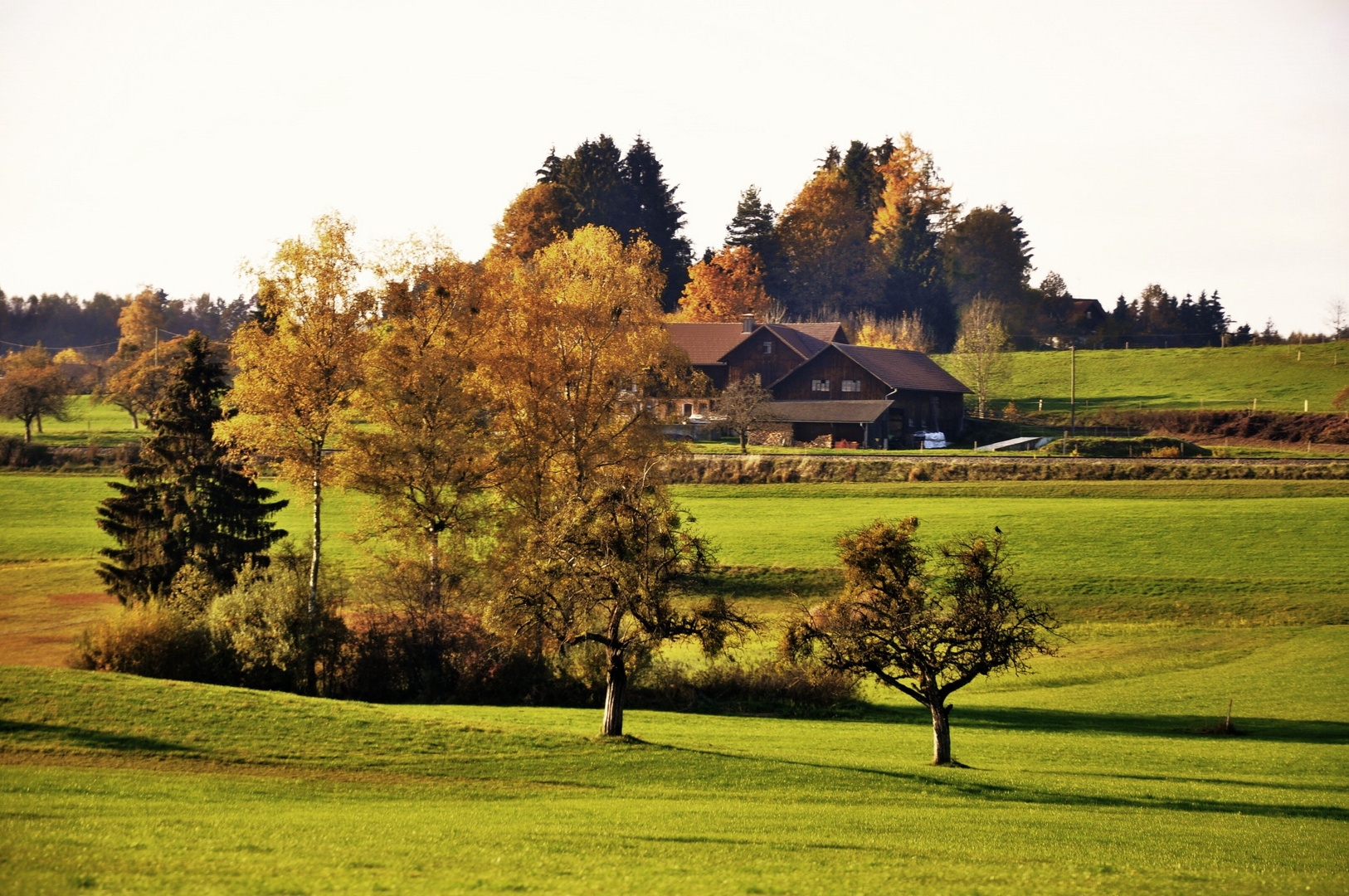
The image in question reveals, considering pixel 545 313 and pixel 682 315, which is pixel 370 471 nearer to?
pixel 545 313

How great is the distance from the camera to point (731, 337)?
3804 inches

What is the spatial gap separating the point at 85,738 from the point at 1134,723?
24.5 meters

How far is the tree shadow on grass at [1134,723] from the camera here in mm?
26938

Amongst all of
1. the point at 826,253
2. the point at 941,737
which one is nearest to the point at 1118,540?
the point at 941,737

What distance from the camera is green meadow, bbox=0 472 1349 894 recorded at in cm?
1357

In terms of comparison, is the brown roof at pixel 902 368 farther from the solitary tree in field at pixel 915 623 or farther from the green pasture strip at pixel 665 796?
the solitary tree in field at pixel 915 623

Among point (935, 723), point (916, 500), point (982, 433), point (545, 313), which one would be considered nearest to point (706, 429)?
point (982, 433)

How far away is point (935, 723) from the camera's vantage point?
22.7 meters

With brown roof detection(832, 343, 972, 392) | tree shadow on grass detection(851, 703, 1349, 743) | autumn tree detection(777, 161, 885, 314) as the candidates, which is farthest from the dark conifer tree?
tree shadow on grass detection(851, 703, 1349, 743)

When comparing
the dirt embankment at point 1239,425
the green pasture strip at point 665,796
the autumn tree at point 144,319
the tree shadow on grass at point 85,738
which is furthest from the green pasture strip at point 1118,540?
Result: the autumn tree at point 144,319

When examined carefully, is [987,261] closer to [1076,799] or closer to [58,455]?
[58,455]

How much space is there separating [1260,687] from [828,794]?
Result: 17.3 metres

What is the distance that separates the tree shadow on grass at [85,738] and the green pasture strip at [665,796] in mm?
59

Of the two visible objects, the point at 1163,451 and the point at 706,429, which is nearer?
the point at 1163,451
